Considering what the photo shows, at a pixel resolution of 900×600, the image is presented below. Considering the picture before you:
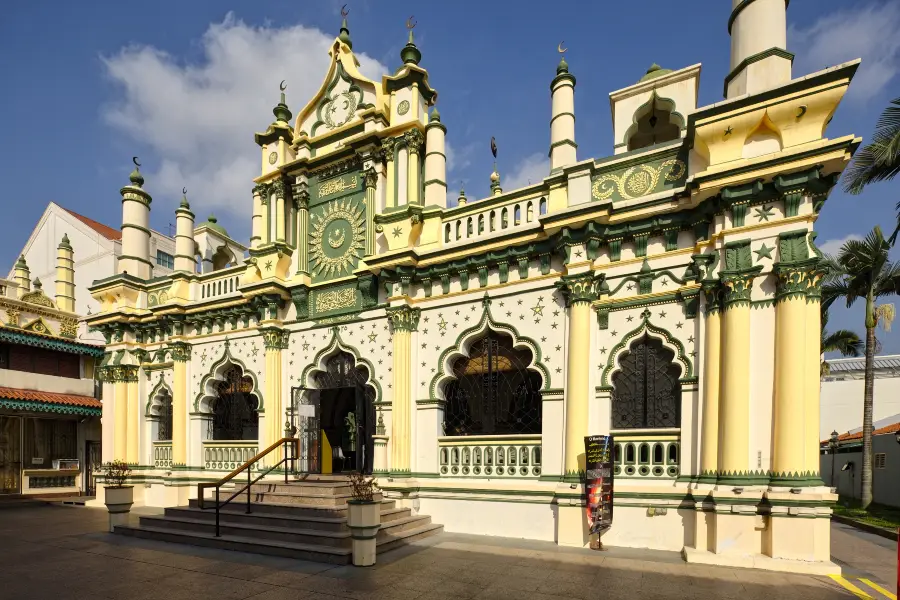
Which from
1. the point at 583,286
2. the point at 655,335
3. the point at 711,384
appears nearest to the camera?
the point at 711,384

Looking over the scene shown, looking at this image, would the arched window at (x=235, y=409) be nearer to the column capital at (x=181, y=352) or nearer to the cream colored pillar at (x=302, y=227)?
the column capital at (x=181, y=352)

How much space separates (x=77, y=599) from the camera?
255 inches

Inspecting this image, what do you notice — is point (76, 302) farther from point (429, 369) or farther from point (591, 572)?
point (591, 572)

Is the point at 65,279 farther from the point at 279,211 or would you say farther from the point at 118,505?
the point at 118,505

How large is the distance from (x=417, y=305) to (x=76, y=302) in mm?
20993

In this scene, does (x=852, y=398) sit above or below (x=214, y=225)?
below

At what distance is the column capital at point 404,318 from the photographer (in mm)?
11047

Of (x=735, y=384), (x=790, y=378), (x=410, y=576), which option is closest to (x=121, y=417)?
(x=410, y=576)

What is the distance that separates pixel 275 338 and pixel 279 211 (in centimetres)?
358

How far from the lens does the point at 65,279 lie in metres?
21.6

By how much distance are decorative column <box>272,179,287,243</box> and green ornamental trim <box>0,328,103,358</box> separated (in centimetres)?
1280

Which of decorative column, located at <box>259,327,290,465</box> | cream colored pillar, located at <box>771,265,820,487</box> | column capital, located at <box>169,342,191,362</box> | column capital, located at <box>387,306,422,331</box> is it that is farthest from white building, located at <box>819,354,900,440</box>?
column capital, located at <box>169,342,191,362</box>

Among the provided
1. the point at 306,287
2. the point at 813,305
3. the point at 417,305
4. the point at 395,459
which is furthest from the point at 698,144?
the point at 306,287

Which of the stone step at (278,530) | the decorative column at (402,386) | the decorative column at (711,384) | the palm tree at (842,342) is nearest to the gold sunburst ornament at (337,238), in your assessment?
the decorative column at (402,386)
